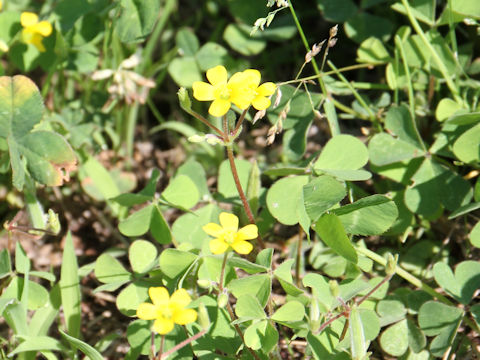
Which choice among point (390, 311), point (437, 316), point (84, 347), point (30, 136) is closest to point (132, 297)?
point (84, 347)

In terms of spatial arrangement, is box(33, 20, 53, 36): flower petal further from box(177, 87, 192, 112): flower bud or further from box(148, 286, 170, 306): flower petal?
box(148, 286, 170, 306): flower petal

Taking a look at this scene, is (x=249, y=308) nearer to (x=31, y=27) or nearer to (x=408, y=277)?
(x=408, y=277)

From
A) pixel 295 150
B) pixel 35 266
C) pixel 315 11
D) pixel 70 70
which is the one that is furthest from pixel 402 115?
pixel 35 266

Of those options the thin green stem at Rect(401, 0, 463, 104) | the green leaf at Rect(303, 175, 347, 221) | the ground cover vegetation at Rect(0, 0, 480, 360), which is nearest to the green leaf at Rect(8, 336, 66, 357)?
the ground cover vegetation at Rect(0, 0, 480, 360)

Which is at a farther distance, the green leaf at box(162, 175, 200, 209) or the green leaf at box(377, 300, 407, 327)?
the green leaf at box(162, 175, 200, 209)

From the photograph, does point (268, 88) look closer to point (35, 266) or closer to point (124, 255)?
point (124, 255)

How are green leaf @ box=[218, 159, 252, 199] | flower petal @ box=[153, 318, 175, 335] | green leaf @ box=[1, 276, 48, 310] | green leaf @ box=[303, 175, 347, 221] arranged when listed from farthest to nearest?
green leaf @ box=[218, 159, 252, 199]
green leaf @ box=[1, 276, 48, 310]
green leaf @ box=[303, 175, 347, 221]
flower petal @ box=[153, 318, 175, 335]

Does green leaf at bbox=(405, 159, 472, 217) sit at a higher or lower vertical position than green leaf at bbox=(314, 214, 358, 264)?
lower
